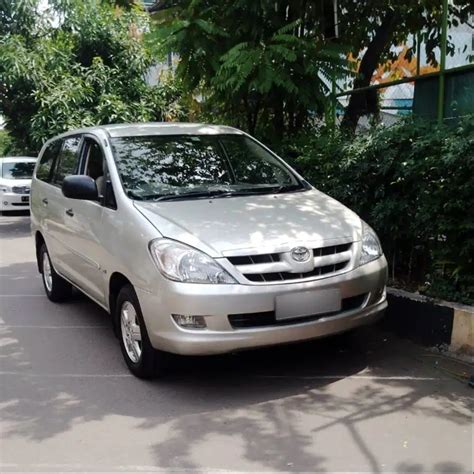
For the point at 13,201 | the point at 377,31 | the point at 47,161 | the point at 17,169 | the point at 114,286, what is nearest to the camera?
the point at 114,286

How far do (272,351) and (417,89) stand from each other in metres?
4.45

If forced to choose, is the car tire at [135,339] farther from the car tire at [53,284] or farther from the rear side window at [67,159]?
the car tire at [53,284]

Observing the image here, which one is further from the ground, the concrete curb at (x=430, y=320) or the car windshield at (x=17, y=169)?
the car windshield at (x=17, y=169)

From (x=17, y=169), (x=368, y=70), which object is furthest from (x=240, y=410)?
(x=17, y=169)

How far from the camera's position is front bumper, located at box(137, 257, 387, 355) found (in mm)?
3707

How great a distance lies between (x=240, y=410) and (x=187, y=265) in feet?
3.18

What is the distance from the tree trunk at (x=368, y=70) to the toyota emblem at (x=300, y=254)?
445 cm

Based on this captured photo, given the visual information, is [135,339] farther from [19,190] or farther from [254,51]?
[19,190]

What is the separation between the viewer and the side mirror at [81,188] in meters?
4.67

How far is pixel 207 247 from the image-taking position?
12.5 ft

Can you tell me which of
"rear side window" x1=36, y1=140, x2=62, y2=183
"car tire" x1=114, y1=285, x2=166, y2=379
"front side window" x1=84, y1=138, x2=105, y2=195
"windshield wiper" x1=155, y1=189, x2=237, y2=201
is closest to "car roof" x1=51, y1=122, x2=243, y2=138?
"front side window" x1=84, y1=138, x2=105, y2=195

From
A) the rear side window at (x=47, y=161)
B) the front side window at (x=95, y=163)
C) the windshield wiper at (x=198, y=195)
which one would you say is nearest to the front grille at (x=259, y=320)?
the windshield wiper at (x=198, y=195)

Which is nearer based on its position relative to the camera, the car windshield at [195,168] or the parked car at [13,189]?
the car windshield at [195,168]

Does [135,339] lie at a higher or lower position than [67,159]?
lower
